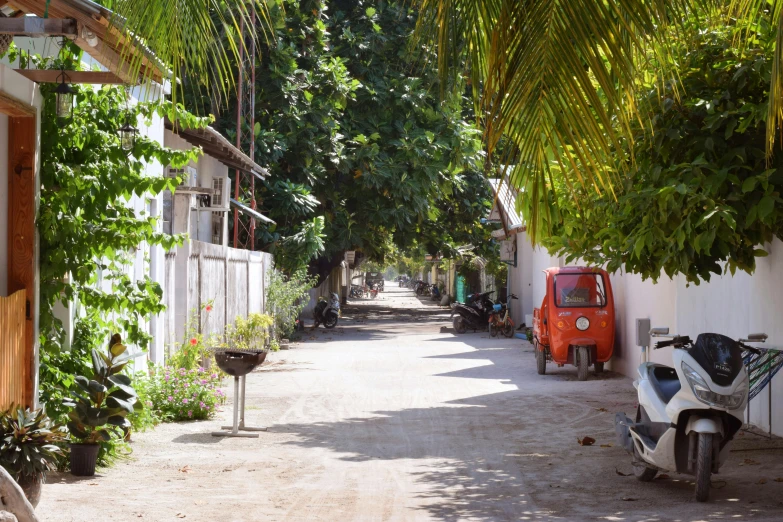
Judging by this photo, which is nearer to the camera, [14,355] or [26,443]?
[26,443]

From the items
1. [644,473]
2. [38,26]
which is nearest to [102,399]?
[38,26]

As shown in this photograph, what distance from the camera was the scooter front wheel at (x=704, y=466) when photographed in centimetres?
727

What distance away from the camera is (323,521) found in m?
6.89

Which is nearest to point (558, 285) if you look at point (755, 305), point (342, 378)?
point (342, 378)

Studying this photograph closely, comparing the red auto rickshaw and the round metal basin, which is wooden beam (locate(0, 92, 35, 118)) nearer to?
the round metal basin

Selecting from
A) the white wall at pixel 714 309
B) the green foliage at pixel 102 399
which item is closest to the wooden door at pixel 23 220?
the green foliage at pixel 102 399

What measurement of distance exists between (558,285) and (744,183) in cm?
971

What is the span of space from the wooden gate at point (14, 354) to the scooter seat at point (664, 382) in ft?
16.6

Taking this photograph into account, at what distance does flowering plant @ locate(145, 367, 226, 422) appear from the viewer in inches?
459

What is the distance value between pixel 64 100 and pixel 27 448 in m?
3.15

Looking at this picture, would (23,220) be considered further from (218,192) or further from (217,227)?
(217,227)

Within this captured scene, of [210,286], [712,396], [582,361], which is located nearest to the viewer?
[712,396]

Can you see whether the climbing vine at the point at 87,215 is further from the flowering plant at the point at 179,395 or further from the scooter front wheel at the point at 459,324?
the scooter front wheel at the point at 459,324

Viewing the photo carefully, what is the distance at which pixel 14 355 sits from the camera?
7.64 meters
